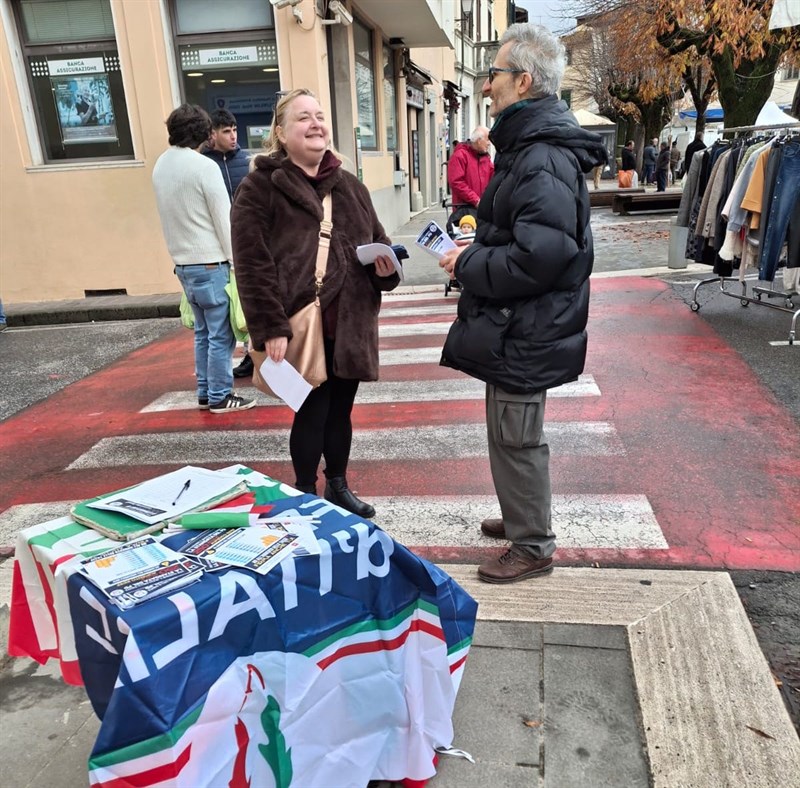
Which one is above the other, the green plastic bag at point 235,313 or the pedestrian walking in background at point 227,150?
the pedestrian walking in background at point 227,150

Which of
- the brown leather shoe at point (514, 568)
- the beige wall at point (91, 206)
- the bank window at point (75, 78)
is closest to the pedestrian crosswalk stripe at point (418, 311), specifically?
the beige wall at point (91, 206)

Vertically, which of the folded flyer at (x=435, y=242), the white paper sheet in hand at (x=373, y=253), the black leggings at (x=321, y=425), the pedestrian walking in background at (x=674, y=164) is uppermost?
the folded flyer at (x=435, y=242)

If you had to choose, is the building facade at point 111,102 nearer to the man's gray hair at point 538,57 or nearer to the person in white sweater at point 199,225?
the person in white sweater at point 199,225

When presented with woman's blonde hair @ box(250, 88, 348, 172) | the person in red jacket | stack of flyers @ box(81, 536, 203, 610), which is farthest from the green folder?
the person in red jacket

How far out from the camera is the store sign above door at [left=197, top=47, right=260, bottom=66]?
10016 mm

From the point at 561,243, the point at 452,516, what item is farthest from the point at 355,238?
the point at 452,516

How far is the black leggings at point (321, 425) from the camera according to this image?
3.31 meters

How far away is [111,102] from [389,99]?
7673 millimetres

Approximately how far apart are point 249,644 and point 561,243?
1.64 metres

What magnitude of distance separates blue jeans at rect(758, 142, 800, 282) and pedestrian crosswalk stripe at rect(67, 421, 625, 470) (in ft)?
8.81

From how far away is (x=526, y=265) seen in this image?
2.48 meters

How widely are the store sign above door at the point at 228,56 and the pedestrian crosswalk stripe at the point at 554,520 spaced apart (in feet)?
27.3

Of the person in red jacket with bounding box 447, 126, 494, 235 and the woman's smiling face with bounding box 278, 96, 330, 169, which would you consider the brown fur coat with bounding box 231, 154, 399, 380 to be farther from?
the person in red jacket with bounding box 447, 126, 494, 235

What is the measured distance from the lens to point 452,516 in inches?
146
